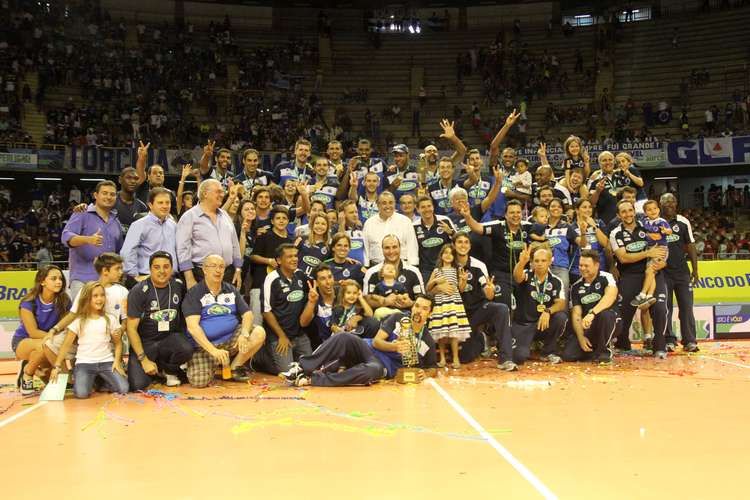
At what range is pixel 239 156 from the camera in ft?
80.4

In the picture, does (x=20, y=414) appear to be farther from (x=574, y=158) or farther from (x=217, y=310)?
(x=574, y=158)

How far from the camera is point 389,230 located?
9227 mm

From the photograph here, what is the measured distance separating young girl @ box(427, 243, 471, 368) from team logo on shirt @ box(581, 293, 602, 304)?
58.4 inches

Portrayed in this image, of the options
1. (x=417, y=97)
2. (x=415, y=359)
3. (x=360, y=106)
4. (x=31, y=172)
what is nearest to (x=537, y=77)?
(x=417, y=97)

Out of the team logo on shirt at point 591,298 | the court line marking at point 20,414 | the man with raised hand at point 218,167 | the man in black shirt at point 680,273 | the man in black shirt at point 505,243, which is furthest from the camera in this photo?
the man with raised hand at point 218,167

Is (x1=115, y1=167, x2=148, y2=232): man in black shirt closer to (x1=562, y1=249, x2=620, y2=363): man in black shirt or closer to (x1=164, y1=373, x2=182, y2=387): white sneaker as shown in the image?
(x1=164, y1=373, x2=182, y2=387): white sneaker

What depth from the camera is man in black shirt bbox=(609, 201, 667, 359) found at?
9469 mm

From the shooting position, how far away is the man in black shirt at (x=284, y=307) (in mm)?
8555

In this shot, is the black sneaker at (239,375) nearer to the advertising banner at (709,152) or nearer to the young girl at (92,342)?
the young girl at (92,342)

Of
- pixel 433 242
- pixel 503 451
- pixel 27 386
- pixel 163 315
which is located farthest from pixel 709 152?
pixel 27 386

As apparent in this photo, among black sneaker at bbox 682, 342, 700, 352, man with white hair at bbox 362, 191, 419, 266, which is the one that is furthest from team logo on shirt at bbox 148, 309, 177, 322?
black sneaker at bbox 682, 342, 700, 352

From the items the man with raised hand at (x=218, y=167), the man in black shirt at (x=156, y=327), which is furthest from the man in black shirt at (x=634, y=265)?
the man in black shirt at (x=156, y=327)

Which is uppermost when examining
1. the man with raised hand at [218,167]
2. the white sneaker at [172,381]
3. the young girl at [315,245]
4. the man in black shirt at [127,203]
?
the man with raised hand at [218,167]

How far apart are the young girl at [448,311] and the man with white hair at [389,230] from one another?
0.42 metres
